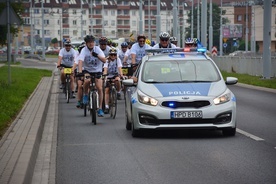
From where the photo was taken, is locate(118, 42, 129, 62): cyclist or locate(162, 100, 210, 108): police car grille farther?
locate(118, 42, 129, 62): cyclist

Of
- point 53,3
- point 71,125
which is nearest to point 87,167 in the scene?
point 71,125

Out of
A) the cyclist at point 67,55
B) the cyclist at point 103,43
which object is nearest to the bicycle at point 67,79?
the cyclist at point 67,55

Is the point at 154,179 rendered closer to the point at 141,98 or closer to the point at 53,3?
the point at 141,98

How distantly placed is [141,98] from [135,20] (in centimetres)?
17049

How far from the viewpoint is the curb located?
9516mm

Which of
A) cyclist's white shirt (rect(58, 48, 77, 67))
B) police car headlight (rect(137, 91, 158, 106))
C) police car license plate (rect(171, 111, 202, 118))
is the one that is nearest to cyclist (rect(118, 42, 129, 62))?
cyclist's white shirt (rect(58, 48, 77, 67))

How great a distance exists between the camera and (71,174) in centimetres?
1058

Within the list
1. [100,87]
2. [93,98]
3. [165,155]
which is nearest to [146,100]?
[165,155]

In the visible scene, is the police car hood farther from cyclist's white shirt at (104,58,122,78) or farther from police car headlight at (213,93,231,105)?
cyclist's white shirt at (104,58,122,78)

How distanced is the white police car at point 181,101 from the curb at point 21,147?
1.74m

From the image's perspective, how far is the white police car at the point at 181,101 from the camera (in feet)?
47.3

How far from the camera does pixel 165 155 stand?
482 inches

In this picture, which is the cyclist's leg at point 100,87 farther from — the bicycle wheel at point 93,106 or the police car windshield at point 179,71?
the police car windshield at point 179,71

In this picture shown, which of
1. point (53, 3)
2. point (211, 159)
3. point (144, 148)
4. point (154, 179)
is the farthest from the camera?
point (53, 3)
